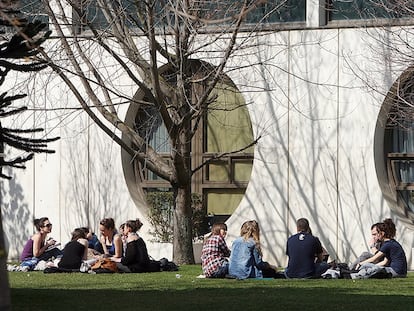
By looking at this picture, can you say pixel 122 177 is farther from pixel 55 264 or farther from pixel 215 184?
pixel 55 264

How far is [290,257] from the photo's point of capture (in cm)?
1988

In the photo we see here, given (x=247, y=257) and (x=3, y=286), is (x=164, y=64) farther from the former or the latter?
(x=3, y=286)

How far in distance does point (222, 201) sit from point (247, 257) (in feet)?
20.5

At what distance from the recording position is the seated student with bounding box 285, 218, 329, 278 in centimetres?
1967

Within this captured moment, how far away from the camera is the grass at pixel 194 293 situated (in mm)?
14695

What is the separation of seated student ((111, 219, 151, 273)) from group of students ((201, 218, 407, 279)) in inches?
58.7

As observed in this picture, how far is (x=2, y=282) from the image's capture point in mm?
9461

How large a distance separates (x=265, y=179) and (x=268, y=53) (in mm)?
2532

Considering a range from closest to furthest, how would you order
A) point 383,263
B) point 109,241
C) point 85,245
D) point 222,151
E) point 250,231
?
point 250,231 < point 383,263 < point 85,245 < point 109,241 < point 222,151

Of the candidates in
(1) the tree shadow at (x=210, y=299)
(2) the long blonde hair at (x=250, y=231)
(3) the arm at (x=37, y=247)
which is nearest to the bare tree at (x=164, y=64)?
(3) the arm at (x=37, y=247)

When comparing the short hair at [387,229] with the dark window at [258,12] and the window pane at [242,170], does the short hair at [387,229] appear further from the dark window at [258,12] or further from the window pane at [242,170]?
the window pane at [242,170]

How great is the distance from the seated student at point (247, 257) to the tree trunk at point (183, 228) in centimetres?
379

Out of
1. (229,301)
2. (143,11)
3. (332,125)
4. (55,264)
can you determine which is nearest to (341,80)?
(332,125)

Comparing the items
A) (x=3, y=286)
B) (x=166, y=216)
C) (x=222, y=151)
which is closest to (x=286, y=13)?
(x=222, y=151)
